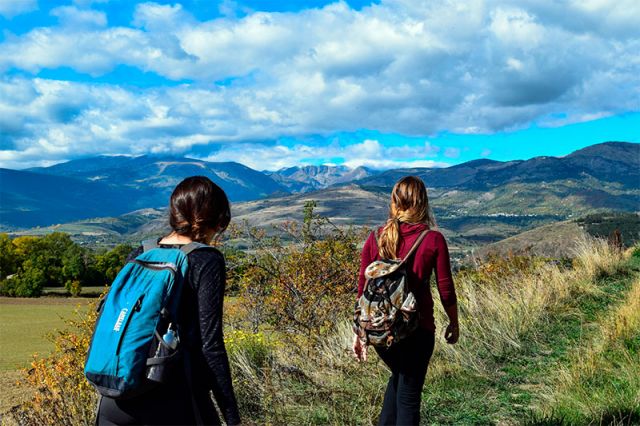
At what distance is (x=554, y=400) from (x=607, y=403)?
0.37 meters

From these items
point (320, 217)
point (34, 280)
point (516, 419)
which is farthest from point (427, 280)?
point (34, 280)

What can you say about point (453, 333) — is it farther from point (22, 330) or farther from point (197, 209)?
point (22, 330)

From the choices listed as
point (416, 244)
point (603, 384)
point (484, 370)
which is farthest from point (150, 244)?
point (484, 370)

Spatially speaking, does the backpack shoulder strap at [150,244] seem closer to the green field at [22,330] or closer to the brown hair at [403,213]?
the brown hair at [403,213]

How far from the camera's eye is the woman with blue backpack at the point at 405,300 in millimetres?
3100

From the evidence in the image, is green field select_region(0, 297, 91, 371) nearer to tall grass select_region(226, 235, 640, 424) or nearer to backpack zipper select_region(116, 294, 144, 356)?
tall grass select_region(226, 235, 640, 424)

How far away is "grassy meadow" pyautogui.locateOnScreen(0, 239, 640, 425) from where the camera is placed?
424cm

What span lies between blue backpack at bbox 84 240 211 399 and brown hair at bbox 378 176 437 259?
1390 mm

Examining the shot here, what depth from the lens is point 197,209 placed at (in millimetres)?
2342

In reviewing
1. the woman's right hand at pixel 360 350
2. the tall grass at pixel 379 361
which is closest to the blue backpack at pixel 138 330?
the woman's right hand at pixel 360 350

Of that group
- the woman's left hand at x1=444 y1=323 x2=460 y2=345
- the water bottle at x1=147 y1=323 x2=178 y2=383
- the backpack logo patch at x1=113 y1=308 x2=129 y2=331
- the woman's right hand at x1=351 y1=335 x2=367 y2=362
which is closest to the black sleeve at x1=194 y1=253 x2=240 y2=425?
the water bottle at x1=147 y1=323 x2=178 y2=383

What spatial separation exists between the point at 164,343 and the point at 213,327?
202mm

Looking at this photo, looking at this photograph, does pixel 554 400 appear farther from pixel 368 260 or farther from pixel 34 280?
pixel 34 280

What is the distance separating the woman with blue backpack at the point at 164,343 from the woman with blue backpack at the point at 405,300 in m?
1.14
